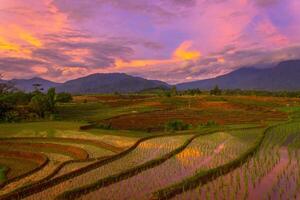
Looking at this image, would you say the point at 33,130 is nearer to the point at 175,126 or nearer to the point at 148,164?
the point at 175,126

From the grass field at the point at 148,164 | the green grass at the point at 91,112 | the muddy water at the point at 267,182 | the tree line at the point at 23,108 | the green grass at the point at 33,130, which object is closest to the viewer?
the muddy water at the point at 267,182

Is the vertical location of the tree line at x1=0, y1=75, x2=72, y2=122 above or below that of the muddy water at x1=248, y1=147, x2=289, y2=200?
above

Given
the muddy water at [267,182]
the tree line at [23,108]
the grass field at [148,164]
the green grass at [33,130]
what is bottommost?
the muddy water at [267,182]

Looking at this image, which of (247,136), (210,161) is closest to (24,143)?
(210,161)

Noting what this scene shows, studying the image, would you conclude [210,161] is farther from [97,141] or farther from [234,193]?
[97,141]

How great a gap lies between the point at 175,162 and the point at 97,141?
8.78 metres

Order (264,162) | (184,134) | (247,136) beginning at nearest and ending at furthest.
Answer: (264,162)
(247,136)
(184,134)

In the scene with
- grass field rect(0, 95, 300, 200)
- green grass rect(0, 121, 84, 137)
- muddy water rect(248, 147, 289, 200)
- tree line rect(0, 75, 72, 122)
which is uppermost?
tree line rect(0, 75, 72, 122)

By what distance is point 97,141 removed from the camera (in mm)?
25000

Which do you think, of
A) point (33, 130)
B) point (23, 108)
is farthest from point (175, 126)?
point (23, 108)

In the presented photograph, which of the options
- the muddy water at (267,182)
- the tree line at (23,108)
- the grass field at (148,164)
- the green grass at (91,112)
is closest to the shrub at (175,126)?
the grass field at (148,164)

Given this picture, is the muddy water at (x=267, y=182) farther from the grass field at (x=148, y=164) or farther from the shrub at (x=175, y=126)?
the shrub at (x=175, y=126)

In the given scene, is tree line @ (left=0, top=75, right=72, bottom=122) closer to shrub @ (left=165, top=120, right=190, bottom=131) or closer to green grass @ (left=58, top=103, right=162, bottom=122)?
green grass @ (left=58, top=103, right=162, bottom=122)

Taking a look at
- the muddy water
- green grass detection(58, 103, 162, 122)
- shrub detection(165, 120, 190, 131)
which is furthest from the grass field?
green grass detection(58, 103, 162, 122)
